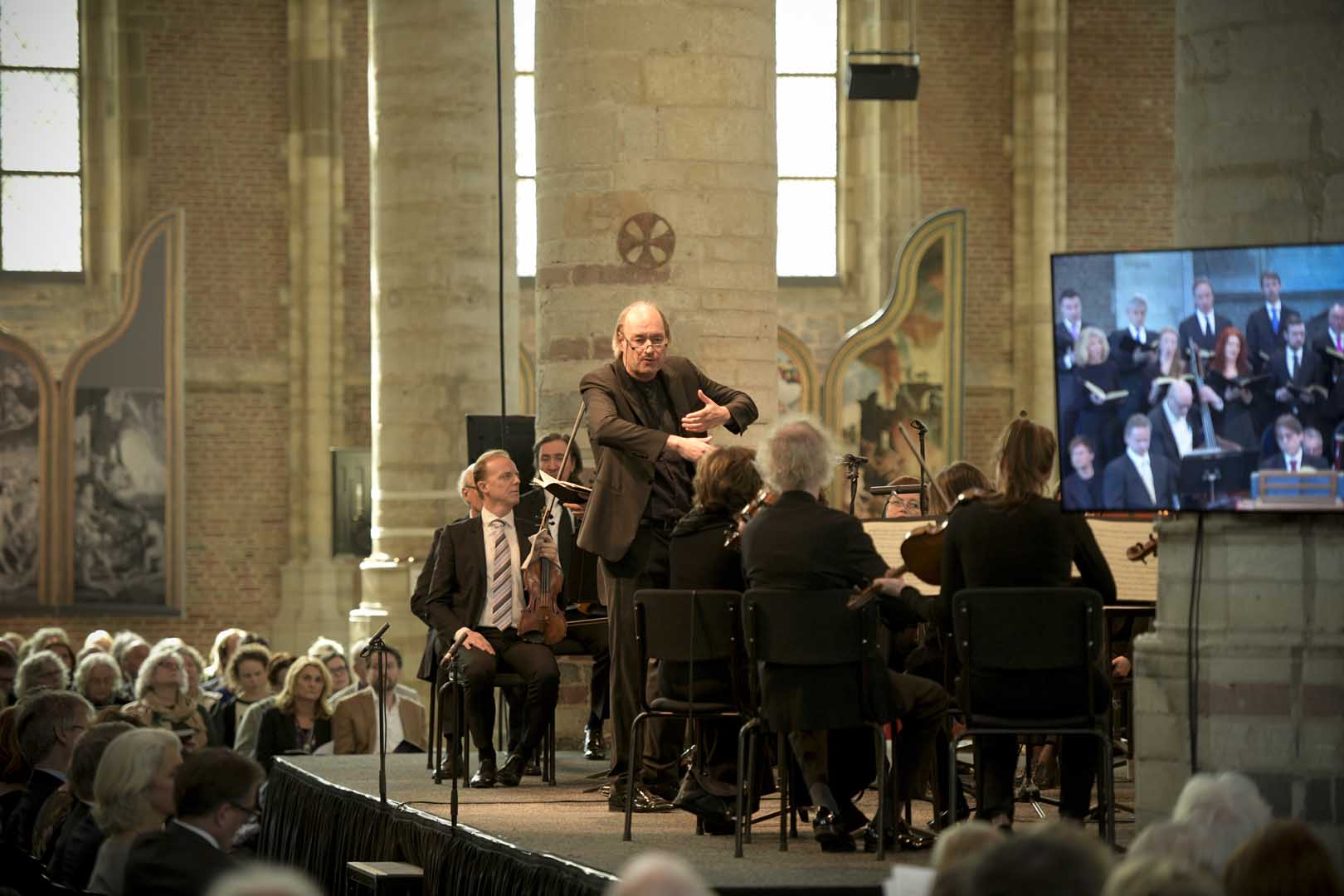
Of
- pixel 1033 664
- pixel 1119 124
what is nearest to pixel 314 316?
pixel 1119 124

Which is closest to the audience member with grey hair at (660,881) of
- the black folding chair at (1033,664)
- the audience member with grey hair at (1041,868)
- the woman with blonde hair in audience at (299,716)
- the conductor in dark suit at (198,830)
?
the audience member with grey hair at (1041,868)

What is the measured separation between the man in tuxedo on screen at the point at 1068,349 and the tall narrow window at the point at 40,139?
Result: 642 inches

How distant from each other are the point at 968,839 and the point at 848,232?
17506 mm

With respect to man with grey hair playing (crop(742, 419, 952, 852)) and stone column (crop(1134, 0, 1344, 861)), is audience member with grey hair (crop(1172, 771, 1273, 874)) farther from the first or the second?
man with grey hair playing (crop(742, 419, 952, 852))

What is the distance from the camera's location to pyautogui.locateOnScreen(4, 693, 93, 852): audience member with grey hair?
696 cm

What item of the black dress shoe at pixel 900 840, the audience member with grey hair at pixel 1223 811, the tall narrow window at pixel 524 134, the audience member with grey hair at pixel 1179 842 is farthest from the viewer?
the tall narrow window at pixel 524 134

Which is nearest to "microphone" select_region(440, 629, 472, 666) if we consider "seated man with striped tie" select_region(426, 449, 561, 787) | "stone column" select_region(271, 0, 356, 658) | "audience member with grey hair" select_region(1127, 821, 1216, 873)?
"seated man with striped tie" select_region(426, 449, 561, 787)

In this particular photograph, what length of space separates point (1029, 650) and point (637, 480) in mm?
2152

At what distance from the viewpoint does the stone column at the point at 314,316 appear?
66.1 ft

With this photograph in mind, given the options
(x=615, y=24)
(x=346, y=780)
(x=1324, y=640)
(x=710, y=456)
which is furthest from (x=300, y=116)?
(x=1324, y=640)

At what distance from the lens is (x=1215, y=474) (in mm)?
5246

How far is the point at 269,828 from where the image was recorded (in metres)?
9.52

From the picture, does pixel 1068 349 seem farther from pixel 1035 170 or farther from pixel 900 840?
pixel 1035 170

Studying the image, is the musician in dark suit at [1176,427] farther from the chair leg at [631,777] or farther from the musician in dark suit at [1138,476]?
the chair leg at [631,777]
